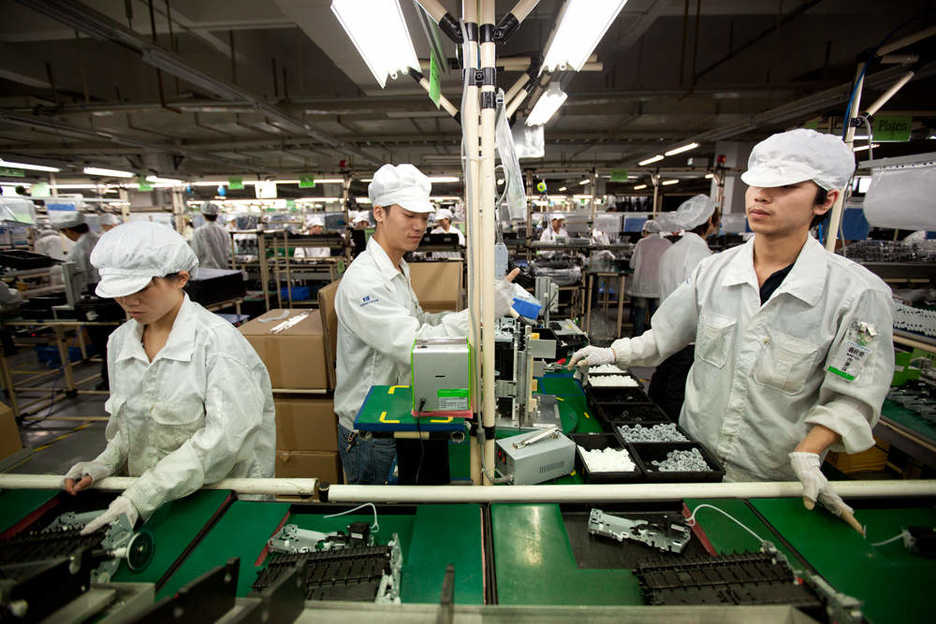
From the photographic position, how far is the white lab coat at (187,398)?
53.1 inches

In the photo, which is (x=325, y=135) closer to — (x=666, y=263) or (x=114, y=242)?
(x=666, y=263)

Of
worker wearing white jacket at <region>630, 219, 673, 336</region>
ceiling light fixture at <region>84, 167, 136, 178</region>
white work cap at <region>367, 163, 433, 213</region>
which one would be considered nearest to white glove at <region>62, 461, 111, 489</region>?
white work cap at <region>367, 163, 433, 213</region>

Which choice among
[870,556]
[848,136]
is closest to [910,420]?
[848,136]

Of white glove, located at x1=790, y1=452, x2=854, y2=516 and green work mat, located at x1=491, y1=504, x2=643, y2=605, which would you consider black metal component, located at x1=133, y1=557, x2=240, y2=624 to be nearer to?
green work mat, located at x1=491, y1=504, x2=643, y2=605

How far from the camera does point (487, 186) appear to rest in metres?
1.03

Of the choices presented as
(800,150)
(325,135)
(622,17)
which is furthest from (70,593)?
(325,135)

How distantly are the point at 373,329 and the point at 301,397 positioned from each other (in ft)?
4.72

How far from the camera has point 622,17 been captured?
330cm

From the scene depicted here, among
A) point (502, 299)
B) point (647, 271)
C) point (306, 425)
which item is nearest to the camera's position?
point (502, 299)

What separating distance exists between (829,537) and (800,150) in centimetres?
118

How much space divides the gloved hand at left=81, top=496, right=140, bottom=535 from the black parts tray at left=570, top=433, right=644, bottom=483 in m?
1.39

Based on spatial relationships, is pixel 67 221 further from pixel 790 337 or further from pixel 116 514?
pixel 790 337

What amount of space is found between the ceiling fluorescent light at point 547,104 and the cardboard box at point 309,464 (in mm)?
2701

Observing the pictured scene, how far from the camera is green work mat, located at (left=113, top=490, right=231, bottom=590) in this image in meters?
1.04
